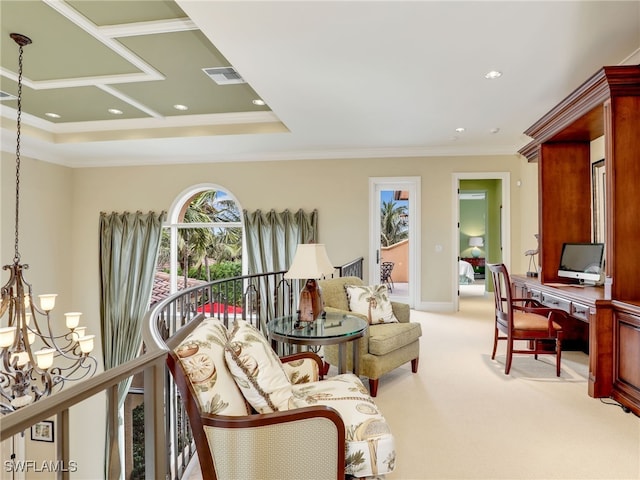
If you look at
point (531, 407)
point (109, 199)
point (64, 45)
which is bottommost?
point (531, 407)

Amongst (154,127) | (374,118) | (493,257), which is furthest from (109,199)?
(493,257)

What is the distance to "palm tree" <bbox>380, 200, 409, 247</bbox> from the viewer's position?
6.48 m

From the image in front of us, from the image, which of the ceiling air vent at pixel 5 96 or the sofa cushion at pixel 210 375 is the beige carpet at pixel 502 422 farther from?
the ceiling air vent at pixel 5 96

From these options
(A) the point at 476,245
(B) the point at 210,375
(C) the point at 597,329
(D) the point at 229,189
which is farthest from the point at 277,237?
(A) the point at 476,245

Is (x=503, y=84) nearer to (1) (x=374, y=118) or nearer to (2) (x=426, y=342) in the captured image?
(1) (x=374, y=118)

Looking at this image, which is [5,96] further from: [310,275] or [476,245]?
[476,245]

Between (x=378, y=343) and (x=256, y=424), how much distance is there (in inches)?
64.4

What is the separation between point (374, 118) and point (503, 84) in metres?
1.46

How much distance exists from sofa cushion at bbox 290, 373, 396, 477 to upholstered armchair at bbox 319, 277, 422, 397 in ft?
3.33

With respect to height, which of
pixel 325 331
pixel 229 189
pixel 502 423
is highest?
pixel 229 189

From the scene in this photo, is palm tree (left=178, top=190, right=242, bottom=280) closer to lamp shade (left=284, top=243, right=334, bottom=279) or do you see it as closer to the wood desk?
lamp shade (left=284, top=243, right=334, bottom=279)

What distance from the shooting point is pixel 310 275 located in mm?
2674

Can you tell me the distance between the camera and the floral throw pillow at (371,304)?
3.34m

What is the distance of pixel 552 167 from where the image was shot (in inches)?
158
